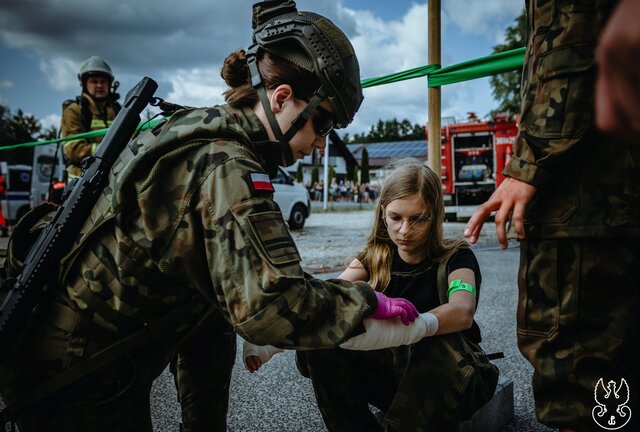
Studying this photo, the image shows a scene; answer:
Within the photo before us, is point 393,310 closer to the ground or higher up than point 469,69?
closer to the ground

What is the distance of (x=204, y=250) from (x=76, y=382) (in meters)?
0.51

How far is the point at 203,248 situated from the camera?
1201 millimetres

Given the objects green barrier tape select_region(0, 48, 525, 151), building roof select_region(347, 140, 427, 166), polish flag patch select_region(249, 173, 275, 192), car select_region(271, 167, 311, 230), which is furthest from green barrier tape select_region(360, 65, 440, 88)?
building roof select_region(347, 140, 427, 166)

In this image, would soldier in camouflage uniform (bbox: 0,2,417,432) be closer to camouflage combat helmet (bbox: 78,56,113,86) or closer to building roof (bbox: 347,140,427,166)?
camouflage combat helmet (bbox: 78,56,113,86)

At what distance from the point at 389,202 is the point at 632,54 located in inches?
63.8

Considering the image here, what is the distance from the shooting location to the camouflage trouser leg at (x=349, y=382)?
6.02 feet

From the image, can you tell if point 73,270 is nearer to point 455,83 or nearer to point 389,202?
point 389,202

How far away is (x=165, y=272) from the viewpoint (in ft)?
4.09

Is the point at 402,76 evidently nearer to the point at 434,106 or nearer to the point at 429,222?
the point at 434,106

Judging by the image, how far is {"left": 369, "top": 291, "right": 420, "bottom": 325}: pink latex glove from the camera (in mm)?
1276

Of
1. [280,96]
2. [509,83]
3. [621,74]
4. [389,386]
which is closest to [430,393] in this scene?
[389,386]

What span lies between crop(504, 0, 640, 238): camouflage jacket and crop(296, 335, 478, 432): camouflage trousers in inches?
22.1

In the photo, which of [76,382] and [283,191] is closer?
[76,382]

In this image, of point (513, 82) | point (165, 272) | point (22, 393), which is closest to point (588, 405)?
point (165, 272)
